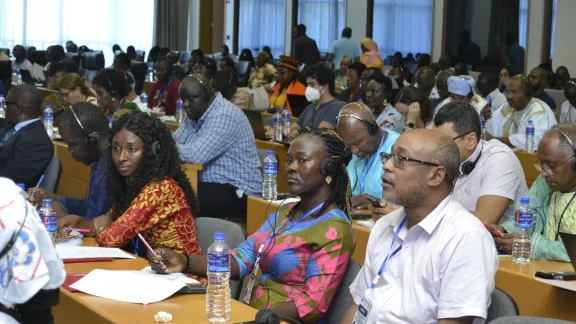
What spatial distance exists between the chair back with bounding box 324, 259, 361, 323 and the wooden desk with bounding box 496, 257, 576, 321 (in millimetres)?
670

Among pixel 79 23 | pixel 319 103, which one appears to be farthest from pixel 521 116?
pixel 79 23

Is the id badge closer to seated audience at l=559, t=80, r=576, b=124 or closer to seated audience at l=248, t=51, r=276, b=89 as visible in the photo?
seated audience at l=559, t=80, r=576, b=124

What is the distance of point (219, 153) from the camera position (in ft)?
18.2

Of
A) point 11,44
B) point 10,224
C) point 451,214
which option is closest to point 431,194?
point 451,214

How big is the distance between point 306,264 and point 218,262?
0.37 meters

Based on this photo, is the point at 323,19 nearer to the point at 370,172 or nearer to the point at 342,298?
the point at 370,172

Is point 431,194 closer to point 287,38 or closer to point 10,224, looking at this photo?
point 10,224

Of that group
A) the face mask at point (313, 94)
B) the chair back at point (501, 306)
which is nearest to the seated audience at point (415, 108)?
the face mask at point (313, 94)

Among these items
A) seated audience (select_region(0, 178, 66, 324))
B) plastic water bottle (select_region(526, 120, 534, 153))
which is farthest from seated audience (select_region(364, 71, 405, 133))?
seated audience (select_region(0, 178, 66, 324))

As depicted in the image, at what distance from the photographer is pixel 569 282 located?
307 cm

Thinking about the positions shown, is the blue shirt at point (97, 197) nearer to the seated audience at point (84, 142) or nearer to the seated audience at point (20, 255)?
the seated audience at point (84, 142)

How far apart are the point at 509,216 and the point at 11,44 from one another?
16296 mm

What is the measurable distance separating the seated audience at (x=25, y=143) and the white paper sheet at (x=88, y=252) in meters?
1.89

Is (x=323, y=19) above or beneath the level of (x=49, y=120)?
above
